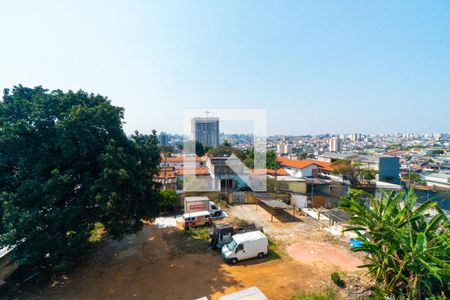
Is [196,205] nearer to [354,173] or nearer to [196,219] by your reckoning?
[196,219]

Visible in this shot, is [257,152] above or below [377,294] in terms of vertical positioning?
above

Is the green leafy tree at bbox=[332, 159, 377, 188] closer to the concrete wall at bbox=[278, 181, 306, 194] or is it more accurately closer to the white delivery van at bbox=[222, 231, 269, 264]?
the concrete wall at bbox=[278, 181, 306, 194]

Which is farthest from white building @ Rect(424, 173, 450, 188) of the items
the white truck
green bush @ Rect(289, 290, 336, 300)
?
the white truck

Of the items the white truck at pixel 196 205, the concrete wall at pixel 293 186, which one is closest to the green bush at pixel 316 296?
the white truck at pixel 196 205

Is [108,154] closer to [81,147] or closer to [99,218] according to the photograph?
[81,147]

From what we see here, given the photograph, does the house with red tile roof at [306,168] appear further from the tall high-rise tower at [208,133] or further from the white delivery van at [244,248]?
the tall high-rise tower at [208,133]

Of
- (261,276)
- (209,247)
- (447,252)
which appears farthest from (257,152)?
(447,252)
